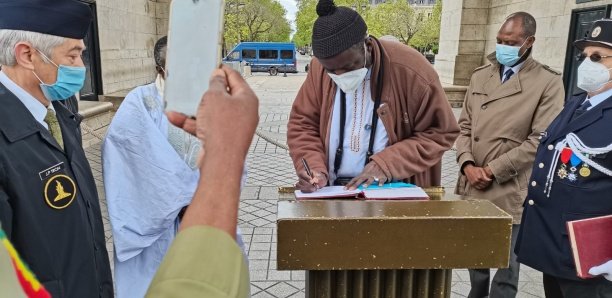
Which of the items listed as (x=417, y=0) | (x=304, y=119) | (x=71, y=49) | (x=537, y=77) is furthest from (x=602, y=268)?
(x=417, y=0)

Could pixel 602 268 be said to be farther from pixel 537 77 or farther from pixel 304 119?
pixel 304 119

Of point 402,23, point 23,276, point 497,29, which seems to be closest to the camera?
point 23,276

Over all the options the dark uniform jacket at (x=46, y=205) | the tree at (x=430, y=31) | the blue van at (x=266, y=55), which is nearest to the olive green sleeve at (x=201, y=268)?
the dark uniform jacket at (x=46, y=205)

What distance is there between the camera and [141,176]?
2.18 meters

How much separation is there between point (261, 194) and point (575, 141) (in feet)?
13.6

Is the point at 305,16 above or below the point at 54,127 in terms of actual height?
above

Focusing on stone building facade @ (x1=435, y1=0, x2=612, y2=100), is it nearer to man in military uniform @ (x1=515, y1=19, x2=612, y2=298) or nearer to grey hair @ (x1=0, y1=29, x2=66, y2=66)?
man in military uniform @ (x1=515, y1=19, x2=612, y2=298)

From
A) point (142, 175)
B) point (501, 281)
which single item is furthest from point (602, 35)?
point (142, 175)

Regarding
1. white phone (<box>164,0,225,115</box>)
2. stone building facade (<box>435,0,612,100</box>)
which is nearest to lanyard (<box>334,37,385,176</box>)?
white phone (<box>164,0,225,115</box>)

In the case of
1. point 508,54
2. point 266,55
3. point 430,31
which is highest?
point 430,31

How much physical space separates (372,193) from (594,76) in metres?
1.28

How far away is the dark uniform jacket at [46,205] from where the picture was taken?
4.81ft

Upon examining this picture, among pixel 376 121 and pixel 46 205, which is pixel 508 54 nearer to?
pixel 376 121

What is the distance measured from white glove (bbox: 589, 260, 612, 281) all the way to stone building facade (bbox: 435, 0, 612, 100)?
6.36 meters
